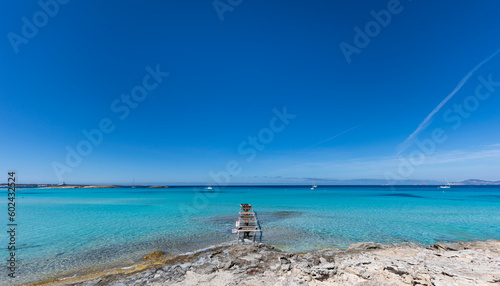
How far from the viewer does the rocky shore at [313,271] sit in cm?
766

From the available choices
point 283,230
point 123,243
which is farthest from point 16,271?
point 283,230

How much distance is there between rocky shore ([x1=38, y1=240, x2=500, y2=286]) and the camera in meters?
7.66

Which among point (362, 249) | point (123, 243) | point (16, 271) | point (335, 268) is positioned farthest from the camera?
point (123, 243)

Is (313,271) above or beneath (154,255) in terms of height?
above

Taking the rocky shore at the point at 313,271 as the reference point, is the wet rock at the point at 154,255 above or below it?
below

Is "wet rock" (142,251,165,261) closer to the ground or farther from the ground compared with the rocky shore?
closer to the ground

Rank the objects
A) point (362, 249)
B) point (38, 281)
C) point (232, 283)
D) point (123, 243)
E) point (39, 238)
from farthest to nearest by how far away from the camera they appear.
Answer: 1. point (39, 238)
2. point (123, 243)
3. point (362, 249)
4. point (38, 281)
5. point (232, 283)

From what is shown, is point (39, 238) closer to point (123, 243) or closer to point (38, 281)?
point (123, 243)

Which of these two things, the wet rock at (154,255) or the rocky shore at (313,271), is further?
the wet rock at (154,255)

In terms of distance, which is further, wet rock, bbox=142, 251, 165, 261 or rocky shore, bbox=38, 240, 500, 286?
wet rock, bbox=142, 251, 165, 261

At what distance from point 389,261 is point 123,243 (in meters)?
16.8

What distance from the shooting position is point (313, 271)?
344 inches

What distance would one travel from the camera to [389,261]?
9125 millimetres

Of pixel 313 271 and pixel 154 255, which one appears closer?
pixel 313 271
